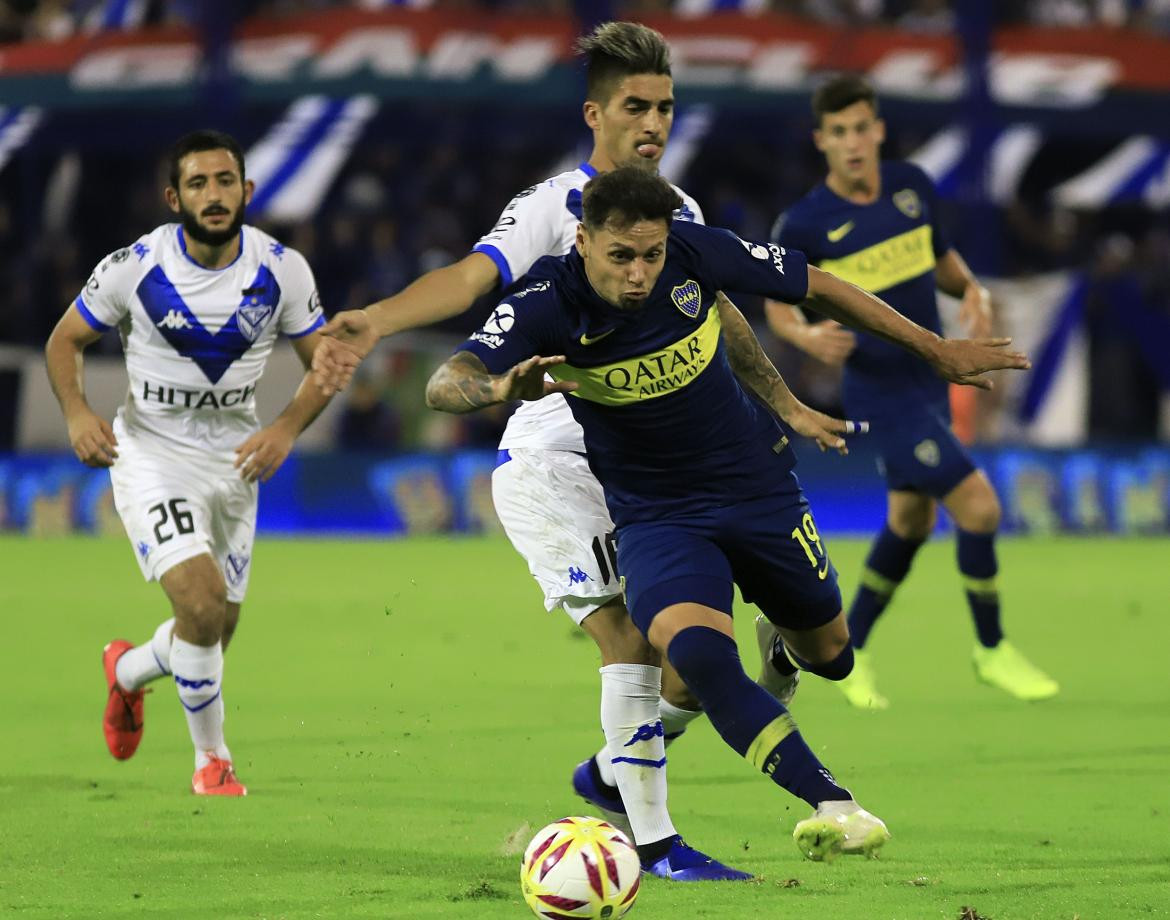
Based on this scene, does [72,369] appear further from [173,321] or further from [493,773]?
[493,773]

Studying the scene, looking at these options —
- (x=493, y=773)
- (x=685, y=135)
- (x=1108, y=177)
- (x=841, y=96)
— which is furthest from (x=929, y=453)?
A: (x=1108, y=177)

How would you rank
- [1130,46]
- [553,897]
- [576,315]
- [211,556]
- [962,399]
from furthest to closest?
[1130,46] < [962,399] < [211,556] < [576,315] < [553,897]

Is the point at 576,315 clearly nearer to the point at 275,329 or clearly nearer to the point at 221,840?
the point at 221,840

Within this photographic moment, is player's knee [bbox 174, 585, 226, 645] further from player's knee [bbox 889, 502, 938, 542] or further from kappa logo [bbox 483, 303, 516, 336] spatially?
player's knee [bbox 889, 502, 938, 542]

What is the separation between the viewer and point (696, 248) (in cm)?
607

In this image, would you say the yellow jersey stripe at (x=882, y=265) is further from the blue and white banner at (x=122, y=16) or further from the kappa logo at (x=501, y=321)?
the blue and white banner at (x=122, y=16)

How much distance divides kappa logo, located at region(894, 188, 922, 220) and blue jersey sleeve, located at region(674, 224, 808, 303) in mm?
3870

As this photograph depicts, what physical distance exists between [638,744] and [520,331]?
129 centimetres

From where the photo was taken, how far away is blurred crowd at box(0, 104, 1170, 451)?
72.1 ft

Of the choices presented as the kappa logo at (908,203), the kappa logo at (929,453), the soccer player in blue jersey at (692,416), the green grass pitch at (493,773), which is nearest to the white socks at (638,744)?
the green grass pitch at (493,773)

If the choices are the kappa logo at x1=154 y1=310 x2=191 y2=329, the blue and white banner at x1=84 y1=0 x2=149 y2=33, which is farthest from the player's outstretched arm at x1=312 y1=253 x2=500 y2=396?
the blue and white banner at x1=84 y1=0 x2=149 y2=33

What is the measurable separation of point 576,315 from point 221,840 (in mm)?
2129

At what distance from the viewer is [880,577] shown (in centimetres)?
997

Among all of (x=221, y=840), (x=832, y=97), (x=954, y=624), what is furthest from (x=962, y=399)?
(x=221, y=840)
